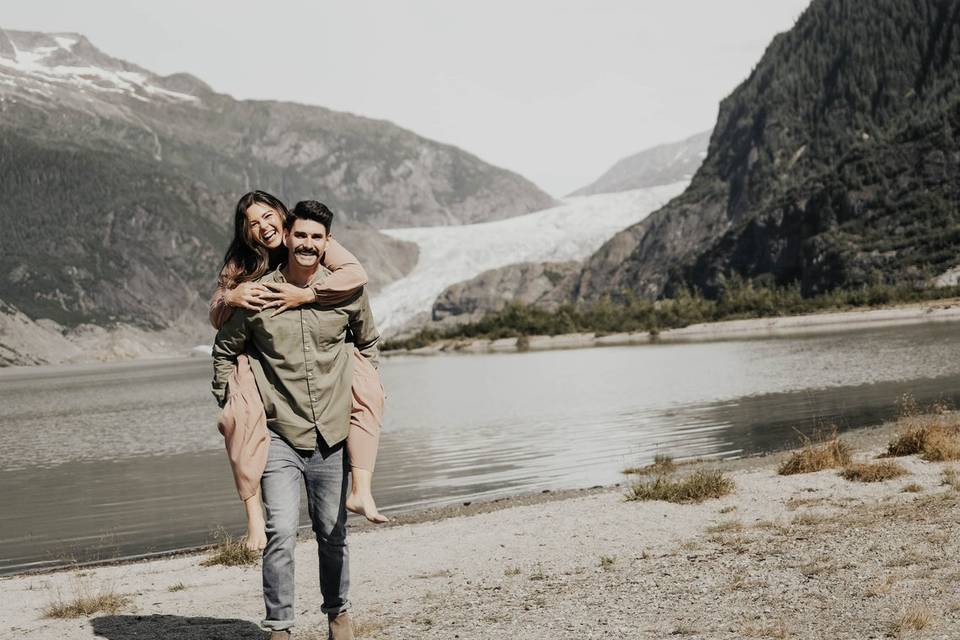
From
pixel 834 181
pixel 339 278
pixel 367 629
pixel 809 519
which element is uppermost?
pixel 834 181

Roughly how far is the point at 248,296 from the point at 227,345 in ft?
1.28

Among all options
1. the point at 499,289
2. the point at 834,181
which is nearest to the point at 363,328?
the point at 834,181

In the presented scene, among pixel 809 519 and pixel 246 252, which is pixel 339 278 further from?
pixel 809 519

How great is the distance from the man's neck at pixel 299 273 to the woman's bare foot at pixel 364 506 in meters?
1.37

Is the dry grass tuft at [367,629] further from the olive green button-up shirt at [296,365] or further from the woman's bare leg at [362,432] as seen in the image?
the olive green button-up shirt at [296,365]

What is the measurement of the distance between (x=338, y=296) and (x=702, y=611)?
317 cm

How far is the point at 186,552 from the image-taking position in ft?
46.8

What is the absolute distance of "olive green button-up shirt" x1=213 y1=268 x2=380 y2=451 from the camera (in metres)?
6.36

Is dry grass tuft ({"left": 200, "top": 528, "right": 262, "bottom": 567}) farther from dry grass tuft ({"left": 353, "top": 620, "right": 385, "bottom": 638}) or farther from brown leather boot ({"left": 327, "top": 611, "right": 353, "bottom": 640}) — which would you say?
brown leather boot ({"left": 327, "top": 611, "right": 353, "bottom": 640})

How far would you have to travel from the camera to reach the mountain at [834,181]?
130 meters

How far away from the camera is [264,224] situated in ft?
21.4

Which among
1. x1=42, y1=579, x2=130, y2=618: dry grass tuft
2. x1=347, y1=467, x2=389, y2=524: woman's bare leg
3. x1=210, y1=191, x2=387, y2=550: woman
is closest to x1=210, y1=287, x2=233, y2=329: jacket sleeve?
x1=210, y1=191, x2=387, y2=550: woman

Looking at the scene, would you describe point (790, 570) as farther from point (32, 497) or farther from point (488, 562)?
point (32, 497)

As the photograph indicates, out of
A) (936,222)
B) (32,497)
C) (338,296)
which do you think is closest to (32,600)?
(338,296)
